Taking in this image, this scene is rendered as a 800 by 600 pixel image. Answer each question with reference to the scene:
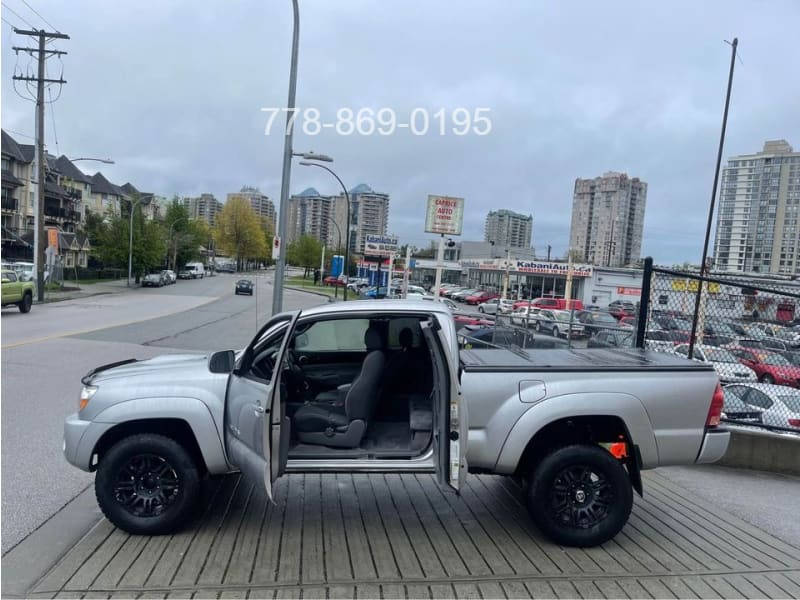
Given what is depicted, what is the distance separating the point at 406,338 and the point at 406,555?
1700mm

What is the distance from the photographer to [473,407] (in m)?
4.64

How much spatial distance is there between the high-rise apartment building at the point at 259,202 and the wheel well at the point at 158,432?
101048 millimetres

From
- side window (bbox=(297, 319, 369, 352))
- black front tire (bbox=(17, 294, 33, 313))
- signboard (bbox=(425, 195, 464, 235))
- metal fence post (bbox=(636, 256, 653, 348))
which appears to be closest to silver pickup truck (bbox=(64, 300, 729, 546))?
side window (bbox=(297, 319, 369, 352))

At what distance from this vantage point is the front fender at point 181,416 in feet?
15.1

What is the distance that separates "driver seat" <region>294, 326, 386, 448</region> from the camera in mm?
4664

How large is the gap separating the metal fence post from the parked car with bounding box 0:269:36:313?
22663mm

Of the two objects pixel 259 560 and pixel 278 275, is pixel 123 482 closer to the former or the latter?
pixel 259 560

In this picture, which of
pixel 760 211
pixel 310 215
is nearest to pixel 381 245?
pixel 760 211

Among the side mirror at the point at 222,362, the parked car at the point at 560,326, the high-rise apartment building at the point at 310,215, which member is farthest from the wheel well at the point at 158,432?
the high-rise apartment building at the point at 310,215

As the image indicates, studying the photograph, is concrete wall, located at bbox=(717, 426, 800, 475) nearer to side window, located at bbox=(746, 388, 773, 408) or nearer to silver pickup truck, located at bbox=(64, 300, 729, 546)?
side window, located at bbox=(746, 388, 773, 408)

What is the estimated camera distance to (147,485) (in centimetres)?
466

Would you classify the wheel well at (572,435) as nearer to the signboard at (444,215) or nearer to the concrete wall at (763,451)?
the concrete wall at (763,451)

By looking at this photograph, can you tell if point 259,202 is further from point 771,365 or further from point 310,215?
point 771,365

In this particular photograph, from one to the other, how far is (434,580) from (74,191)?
3413 inches
